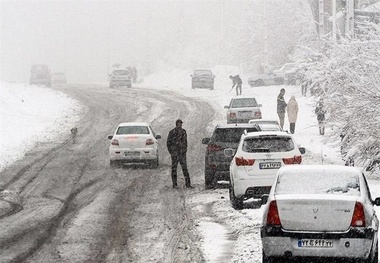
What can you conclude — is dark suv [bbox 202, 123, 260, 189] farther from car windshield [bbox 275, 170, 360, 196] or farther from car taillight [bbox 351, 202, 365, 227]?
car taillight [bbox 351, 202, 365, 227]

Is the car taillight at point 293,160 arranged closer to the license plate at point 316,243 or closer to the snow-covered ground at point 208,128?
the snow-covered ground at point 208,128

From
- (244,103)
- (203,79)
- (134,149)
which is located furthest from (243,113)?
(203,79)

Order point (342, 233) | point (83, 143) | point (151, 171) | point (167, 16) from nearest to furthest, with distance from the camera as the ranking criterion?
1. point (342, 233)
2. point (151, 171)
3. point (83, 143)
4. point (167, 16)

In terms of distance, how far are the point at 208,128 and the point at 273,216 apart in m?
29.5

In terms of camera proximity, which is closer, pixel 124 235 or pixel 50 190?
pixel 124 235

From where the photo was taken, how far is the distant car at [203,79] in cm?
6291

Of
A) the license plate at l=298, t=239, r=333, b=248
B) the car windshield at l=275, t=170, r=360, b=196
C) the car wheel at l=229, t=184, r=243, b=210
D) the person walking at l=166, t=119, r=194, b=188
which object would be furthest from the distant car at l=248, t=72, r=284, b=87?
the license plate at l=298, t=239, r=333, b=248

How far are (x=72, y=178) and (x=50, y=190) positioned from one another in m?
2.53

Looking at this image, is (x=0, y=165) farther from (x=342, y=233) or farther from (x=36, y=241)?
(x=342, y=233)

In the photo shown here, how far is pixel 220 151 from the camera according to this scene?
73.5 feet

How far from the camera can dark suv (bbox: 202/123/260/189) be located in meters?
22.4

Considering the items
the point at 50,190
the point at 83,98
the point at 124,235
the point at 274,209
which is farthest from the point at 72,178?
the point at 83,98

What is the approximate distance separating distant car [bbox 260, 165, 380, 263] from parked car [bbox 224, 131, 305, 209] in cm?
692

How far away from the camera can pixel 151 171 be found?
90.7 feet
